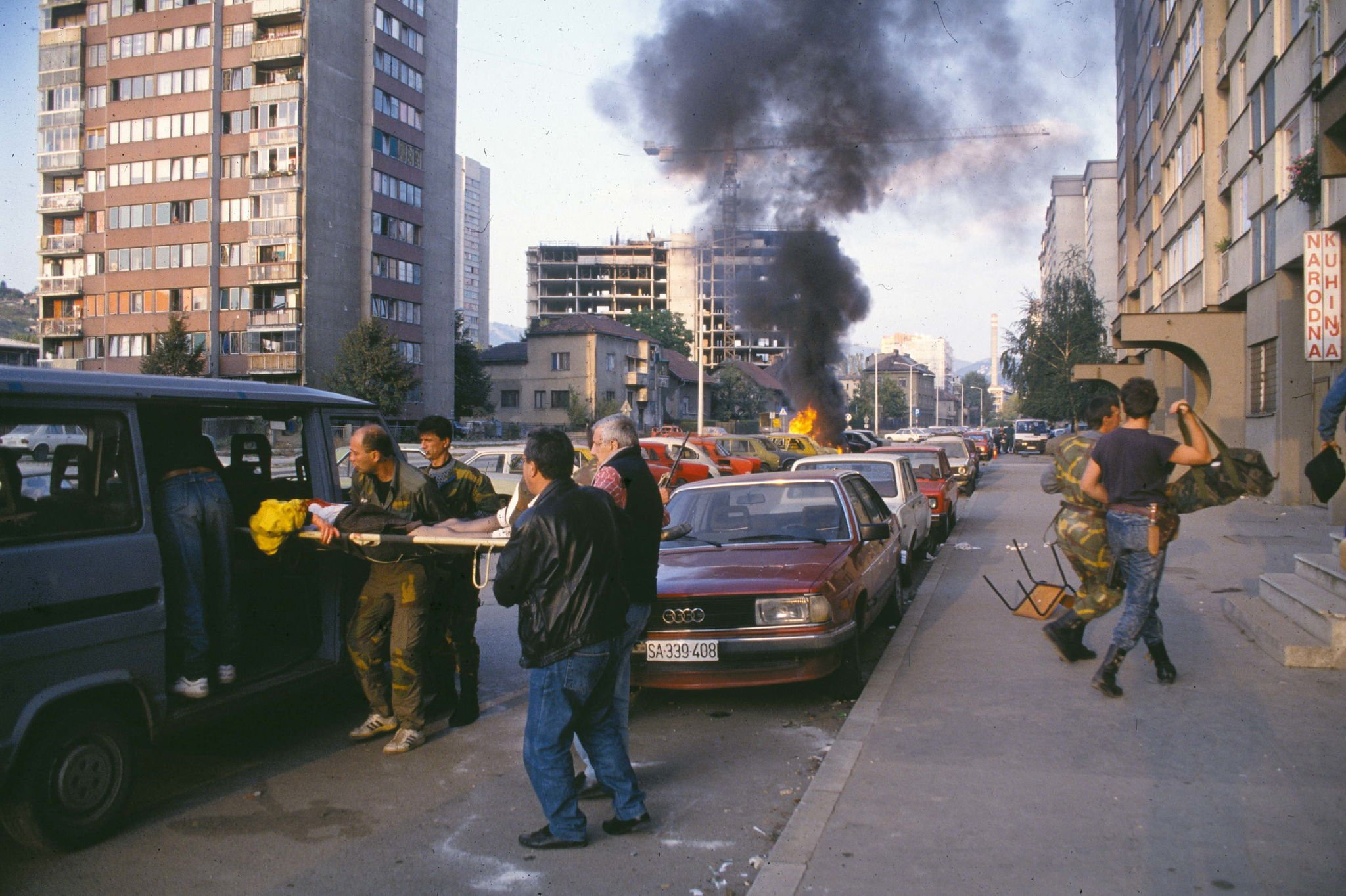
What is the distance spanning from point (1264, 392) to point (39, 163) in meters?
67.4

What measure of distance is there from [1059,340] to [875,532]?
51644mm

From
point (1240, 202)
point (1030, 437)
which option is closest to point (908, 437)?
point (1240, 202)

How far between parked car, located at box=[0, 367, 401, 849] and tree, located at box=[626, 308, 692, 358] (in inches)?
3840

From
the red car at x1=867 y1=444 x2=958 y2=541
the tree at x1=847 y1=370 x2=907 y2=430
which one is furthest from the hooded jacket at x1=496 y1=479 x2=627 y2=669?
the tree at x1=847 y1=370 x2=907 y2=430

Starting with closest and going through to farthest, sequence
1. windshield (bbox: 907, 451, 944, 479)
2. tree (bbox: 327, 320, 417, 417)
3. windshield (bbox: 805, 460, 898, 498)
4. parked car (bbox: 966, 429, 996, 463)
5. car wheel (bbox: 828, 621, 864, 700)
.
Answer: car wheel (bbox: 828, 621, 864, 700) < windshield (bbox: 805, 460, 898, 498) < windshield (bbox: 907, 451, 944, 479) < parked car (bbox: 966, 429, 996, 463) < tree (bbox: 327, 320, 417, 417)

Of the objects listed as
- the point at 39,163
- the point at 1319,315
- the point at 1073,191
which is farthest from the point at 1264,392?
the point at 1073,191

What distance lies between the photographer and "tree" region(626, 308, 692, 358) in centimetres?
10338

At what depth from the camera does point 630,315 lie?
4306 inches

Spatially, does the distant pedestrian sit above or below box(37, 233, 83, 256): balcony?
below

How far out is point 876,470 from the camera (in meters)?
12.7

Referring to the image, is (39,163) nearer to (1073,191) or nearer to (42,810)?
(42,810)

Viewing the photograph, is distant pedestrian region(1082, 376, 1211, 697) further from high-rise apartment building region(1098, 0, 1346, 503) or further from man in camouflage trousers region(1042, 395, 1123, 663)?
high-rise apartment building region(1098, 0, 1346, 503)

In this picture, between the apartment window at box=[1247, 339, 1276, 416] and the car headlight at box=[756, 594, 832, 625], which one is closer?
the car headlight at box=[756, 594, 832, 625]

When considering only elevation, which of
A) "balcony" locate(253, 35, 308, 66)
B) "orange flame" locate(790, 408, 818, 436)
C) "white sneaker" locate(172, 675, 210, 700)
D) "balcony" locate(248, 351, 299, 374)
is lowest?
"white sneaker" locate(172, 675, 210, 700)
